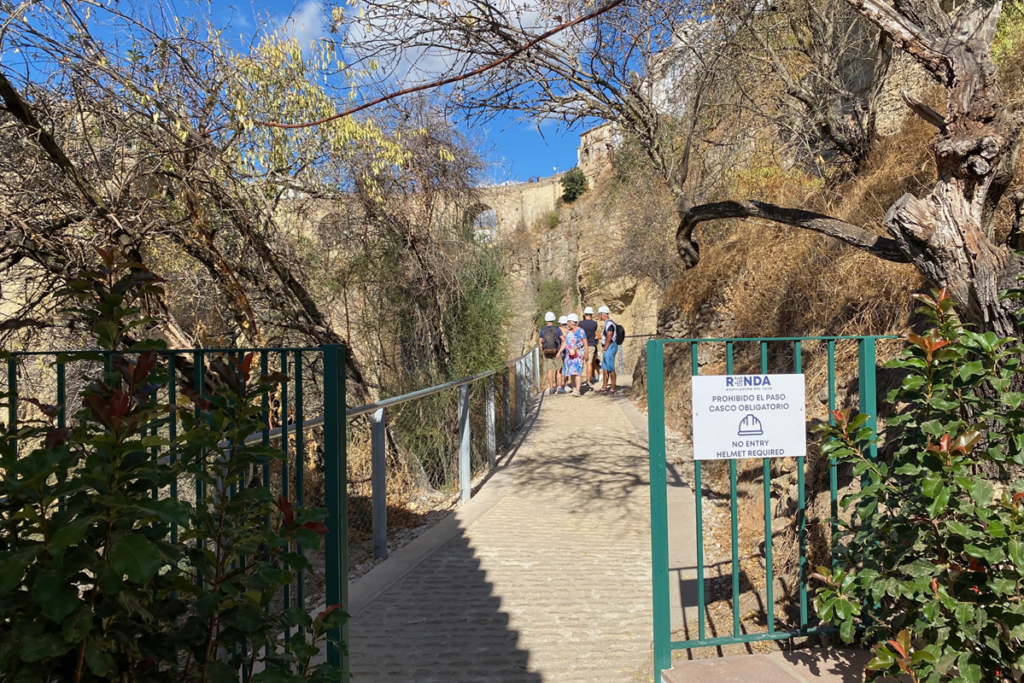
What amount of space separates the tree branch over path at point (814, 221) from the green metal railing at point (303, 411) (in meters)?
2.76

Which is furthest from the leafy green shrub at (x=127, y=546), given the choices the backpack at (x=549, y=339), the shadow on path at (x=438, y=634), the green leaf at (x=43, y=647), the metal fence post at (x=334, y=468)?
the backpack at (x=549, y=339)

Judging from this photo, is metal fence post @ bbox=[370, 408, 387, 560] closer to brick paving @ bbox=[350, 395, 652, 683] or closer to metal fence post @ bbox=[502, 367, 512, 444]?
brick paving @ bbox=[350, 395, 652, 683]

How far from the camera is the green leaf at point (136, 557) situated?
1.29 metres

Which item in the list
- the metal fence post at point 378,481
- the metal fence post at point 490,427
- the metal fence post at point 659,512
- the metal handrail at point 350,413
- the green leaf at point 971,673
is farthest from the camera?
the metal fence post at point 490,427

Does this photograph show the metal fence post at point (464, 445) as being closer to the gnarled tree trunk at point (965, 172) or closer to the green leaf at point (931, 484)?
the gnarled tree trunk at point (965, 172)

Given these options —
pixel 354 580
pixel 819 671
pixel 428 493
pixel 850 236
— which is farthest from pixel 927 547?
pixel 428 493

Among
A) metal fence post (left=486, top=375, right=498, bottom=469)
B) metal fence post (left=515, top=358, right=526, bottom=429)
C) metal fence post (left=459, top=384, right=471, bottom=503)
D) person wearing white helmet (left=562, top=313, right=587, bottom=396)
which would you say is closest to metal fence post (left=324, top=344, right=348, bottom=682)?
metal fence post (left=459, top=384, right=471, bottom=503)

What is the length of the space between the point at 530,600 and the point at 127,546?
3.54 metres

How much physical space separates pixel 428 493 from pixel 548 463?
1759 mm

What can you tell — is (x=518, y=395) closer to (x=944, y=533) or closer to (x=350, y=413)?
(x=350, y=413)

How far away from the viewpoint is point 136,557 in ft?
4.35

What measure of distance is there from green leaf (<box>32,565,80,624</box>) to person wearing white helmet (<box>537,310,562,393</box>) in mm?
12385

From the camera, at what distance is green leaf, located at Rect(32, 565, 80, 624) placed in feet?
4.33

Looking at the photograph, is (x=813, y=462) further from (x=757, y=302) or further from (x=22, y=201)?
(x=22, y=201)
